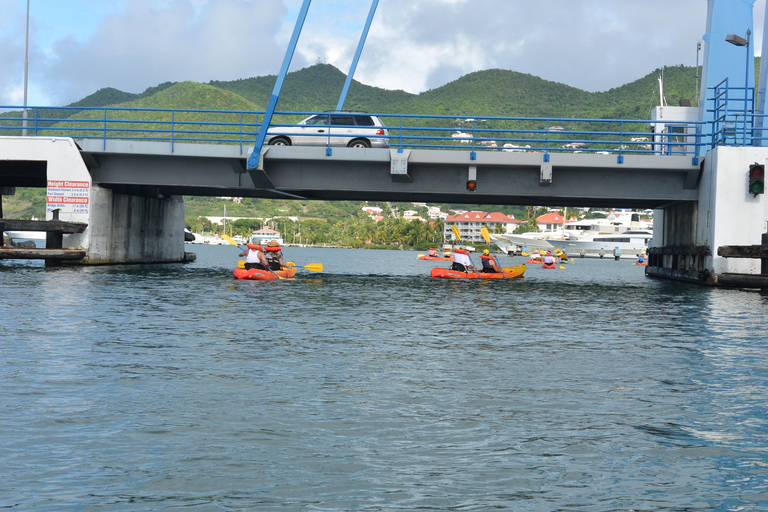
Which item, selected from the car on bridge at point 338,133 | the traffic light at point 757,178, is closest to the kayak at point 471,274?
the car on bridge at point 338,133

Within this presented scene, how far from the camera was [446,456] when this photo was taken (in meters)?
6.50

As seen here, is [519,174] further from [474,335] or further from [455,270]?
[474,335]

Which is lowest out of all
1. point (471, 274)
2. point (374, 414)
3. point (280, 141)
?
point (374, 414)

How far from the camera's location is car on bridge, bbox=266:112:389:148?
98.3 ft

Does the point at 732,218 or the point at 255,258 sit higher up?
the point at 732,218

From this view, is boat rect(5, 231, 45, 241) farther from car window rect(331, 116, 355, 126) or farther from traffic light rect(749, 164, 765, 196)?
traffic light rect(749, 164, 765, 196)

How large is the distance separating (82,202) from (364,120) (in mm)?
11927

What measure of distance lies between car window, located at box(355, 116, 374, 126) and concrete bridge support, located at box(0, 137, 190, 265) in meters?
11.1

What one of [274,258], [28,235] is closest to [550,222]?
[28,235]

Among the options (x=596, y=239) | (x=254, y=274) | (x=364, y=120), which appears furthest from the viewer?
(x=596, y=239)

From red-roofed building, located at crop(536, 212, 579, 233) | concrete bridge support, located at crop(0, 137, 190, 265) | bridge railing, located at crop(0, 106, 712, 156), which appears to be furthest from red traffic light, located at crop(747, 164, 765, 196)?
red-roofed building, located at crop(536, 212, 579, 233)

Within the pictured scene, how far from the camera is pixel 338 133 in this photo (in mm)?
30328

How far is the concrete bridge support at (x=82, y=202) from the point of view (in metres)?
30.3

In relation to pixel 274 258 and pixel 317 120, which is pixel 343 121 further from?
pixel 274 258
